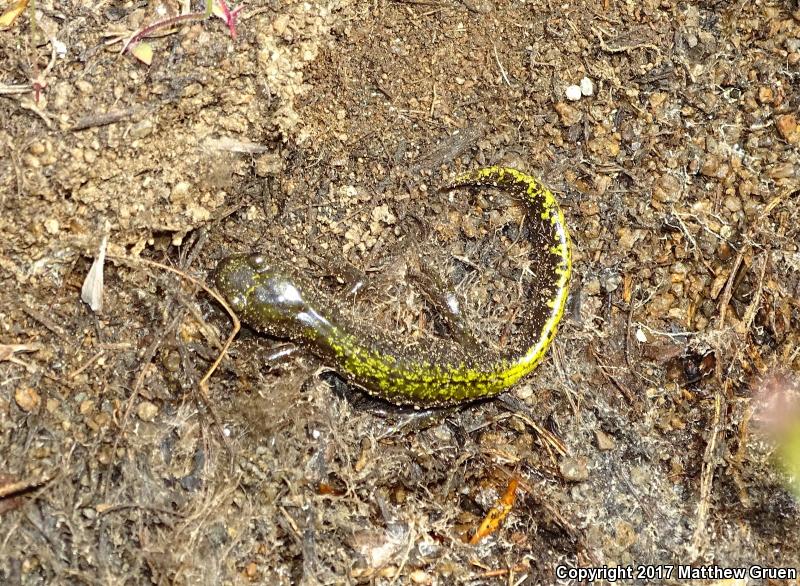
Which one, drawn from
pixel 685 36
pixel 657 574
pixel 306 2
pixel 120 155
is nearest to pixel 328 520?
pixel 657 574

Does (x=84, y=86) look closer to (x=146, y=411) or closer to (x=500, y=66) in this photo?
(x=146, y=411)

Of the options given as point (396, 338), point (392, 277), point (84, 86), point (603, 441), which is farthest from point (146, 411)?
point (603, 441)

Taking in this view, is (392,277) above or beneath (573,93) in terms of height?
beneath

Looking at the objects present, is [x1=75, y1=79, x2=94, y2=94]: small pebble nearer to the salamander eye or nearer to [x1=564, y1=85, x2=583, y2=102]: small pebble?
the salamander eye

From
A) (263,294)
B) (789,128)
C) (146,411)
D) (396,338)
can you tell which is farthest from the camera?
(789,128)

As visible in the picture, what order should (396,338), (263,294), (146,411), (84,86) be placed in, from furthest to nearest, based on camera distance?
(396,338) < (263,294) < (146,411) < (84,86)

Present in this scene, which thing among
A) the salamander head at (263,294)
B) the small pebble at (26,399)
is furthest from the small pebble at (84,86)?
the small pebble at (26,399)

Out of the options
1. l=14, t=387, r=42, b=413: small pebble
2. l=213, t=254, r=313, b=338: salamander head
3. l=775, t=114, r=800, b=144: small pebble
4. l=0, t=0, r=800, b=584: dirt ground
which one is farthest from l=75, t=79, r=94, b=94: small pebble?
l=775, t=114, r=800, b=144: small pebble

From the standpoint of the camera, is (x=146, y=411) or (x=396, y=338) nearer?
(x=146, y=411)
